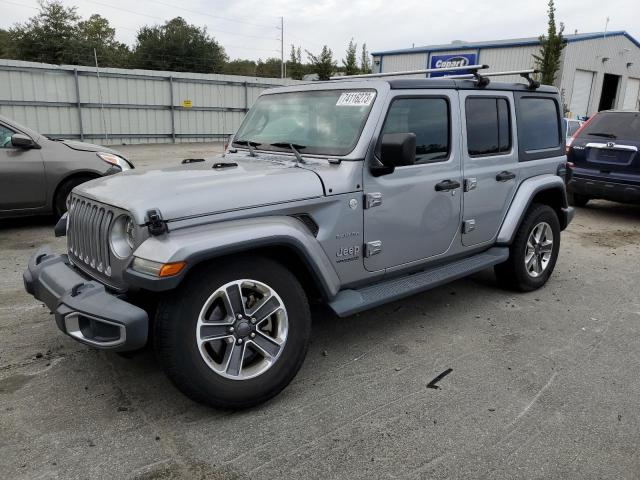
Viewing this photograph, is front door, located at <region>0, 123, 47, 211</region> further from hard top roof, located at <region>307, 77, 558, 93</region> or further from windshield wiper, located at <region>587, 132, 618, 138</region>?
windshield wiper, located at <region>587, 132, 618, 138</region>

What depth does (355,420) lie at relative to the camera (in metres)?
2.99

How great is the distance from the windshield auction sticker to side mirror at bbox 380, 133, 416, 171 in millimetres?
422

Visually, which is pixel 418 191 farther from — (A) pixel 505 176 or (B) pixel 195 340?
(B) pixel 195 340

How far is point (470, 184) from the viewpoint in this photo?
4.27 m

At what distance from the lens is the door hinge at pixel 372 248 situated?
3562 millimetres

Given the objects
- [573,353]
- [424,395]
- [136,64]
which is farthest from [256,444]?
[136,64]

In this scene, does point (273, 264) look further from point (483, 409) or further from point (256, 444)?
point (483, 409)

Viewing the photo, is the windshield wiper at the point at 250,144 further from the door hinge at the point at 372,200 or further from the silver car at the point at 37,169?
the silver car at the point at 37,169

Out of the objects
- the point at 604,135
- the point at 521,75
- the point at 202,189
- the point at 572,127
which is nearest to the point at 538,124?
the point at 521,75

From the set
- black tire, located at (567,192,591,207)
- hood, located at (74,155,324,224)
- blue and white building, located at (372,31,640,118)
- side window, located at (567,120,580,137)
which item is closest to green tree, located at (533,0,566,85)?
blue and white building, located at (372,31,640,118)

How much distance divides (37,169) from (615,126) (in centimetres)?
892

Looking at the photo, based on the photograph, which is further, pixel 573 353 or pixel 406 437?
pixel 573 353

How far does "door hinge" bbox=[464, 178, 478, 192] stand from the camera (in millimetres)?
4234

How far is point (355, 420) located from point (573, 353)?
1933mm
